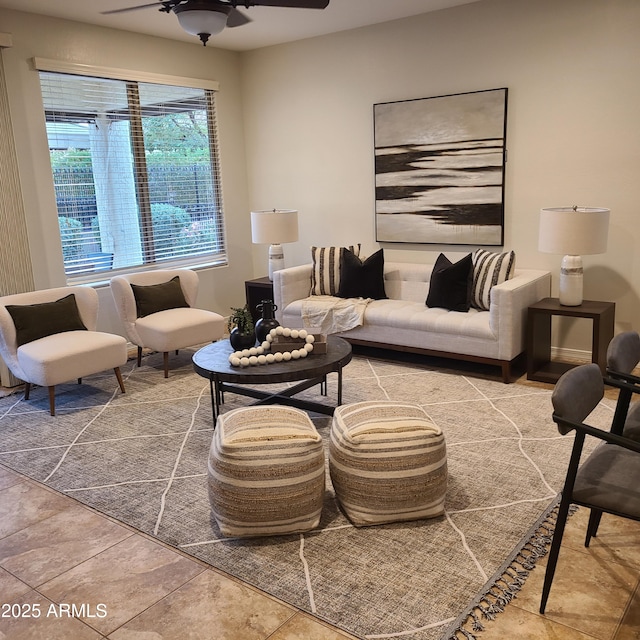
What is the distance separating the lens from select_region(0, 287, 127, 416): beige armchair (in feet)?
13.1

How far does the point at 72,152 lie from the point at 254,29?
1.83 meters

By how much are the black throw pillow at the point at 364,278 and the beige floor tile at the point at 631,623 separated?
131 inches

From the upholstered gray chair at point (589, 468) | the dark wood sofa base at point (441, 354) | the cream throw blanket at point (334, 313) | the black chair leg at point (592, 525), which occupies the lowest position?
the black chair leg at point (592, 525)

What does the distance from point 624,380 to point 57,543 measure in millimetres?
2362

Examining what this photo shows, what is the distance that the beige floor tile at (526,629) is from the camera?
6.49ft

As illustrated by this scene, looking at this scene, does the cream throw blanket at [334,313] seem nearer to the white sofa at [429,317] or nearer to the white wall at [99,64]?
the white sofa at [429,317]

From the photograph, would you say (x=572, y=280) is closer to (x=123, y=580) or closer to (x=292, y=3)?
(x=292, y=3)

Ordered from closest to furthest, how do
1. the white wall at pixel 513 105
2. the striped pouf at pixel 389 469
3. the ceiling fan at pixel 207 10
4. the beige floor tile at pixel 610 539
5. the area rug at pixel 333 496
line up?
the area rug at pixel 333 496 < the beige floor tile at pixel 610 539 < the striped pouf at pixel 389 469 < the ceiling fan at pixel 207 10 < the white wall at pixel 513 105

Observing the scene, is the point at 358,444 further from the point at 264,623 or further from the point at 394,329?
the point at 394,329

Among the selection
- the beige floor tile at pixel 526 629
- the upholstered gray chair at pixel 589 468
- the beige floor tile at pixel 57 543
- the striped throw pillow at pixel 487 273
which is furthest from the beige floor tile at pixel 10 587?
the striped throw pillow at pixel 487 273

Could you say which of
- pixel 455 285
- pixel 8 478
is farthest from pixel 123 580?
pixel 455 285

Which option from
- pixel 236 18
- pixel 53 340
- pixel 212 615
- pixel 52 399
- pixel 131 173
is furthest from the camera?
pixel 131 173

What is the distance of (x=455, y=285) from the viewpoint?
4680 mm

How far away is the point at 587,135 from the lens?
446 centimetres
